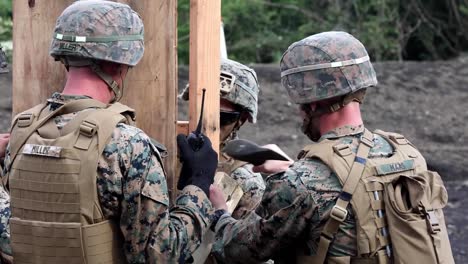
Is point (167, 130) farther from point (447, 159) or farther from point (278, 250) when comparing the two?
point (447, 159)

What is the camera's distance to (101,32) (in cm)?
375

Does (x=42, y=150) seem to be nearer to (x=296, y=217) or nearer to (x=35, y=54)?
(x=35, y=54)

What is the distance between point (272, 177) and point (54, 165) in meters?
0.92

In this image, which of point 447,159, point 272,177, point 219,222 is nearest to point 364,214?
point 272,177

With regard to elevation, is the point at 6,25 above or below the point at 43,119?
below

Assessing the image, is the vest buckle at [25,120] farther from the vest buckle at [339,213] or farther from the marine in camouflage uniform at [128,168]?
the vest buckle at [339,213]

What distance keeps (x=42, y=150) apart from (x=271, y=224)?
3.27 ft

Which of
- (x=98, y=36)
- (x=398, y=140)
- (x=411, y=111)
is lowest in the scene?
(x=411, y=111)

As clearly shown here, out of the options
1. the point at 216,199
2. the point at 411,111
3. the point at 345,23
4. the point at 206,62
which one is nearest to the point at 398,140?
the point at 216,199

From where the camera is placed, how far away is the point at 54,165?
3594mm

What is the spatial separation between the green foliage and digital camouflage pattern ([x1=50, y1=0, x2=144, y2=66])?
641 inches

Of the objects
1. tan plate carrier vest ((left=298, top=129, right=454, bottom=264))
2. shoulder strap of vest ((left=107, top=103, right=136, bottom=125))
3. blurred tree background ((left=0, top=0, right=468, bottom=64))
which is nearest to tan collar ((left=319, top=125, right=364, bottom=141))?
tan plate carrier vest ((left=298, top=129, right=454, bottom=264))

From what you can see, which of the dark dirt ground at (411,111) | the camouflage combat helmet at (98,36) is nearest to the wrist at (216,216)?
the camouflage combat helmet at (98,36)

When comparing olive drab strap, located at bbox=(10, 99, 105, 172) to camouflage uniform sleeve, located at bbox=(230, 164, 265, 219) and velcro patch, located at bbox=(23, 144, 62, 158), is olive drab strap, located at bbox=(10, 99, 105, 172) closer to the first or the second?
velcro patch, located at bbox=(23, 144, 62, 158)
